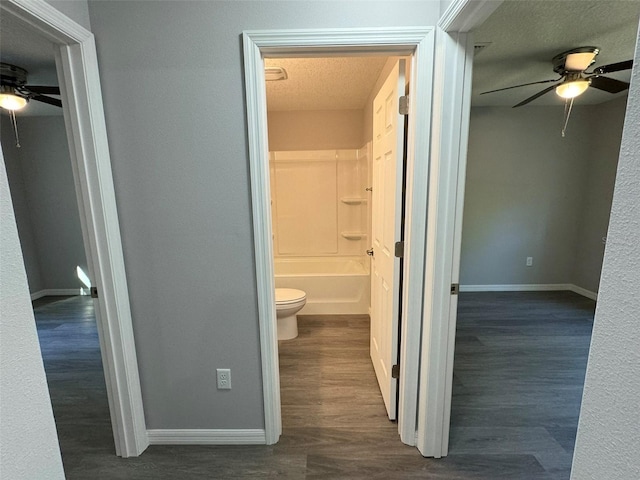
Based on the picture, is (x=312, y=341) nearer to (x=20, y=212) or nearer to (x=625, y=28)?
(x=625, y=28)

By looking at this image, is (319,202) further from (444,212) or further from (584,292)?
(584,292)

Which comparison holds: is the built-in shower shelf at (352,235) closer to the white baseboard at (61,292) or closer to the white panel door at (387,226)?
the white panel door at (387,226)

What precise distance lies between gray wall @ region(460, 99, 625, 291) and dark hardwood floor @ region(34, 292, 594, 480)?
41.2 inches

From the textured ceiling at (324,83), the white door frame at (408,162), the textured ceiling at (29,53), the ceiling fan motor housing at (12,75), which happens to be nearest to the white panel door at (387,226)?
the white door frame at (408,162)

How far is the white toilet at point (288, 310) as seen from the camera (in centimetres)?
264

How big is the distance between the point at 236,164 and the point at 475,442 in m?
2.00

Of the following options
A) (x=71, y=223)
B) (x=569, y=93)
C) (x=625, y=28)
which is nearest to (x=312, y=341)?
(x=569, y=93)

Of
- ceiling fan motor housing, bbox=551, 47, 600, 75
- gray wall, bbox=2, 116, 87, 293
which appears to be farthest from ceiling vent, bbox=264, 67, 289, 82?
gray wall, bbox=2, 116, 87, 293

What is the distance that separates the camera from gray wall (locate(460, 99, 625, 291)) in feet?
11.9

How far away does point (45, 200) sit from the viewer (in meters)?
3.98

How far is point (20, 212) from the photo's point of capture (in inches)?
153

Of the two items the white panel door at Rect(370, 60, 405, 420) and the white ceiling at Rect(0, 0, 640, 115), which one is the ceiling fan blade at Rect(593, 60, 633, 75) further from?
the white panel door at Rect(370, 60, 405, 420)

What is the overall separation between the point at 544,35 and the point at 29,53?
352 centimetres

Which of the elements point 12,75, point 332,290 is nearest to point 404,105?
point 332,290
